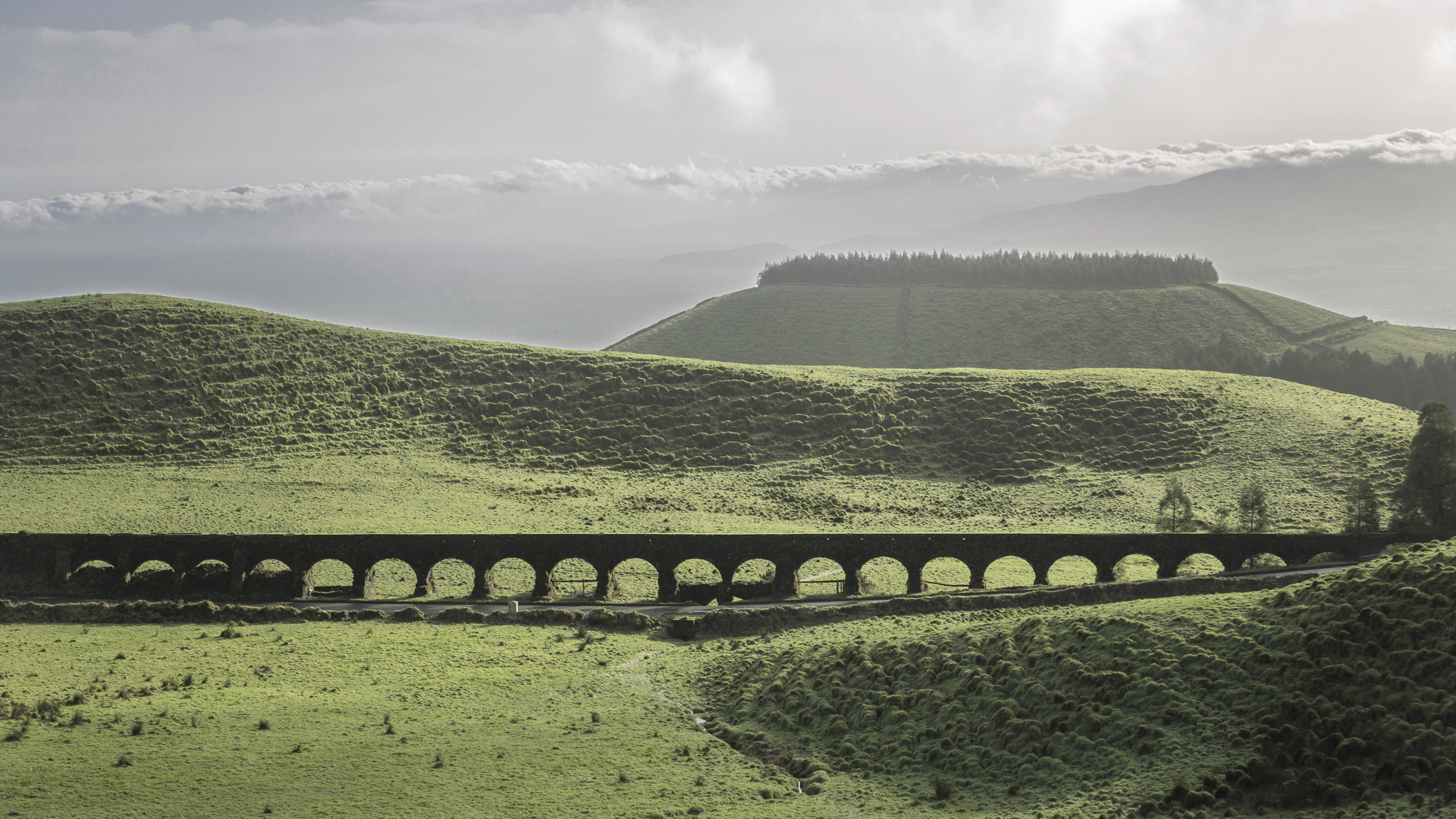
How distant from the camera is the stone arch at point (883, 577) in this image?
154 ft

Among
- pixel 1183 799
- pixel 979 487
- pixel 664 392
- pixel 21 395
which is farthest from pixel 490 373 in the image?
pixel 1183 799

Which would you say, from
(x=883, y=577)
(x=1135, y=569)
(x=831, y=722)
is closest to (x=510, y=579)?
(x=883, y=577)

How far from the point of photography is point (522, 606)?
44531mm

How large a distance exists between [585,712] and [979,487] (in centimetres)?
4674

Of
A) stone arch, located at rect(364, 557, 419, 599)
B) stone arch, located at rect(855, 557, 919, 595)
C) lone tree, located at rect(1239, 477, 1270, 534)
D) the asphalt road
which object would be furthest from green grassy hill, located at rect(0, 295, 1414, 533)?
the asphalt road

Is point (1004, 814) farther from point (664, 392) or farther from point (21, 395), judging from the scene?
point (21, 395)

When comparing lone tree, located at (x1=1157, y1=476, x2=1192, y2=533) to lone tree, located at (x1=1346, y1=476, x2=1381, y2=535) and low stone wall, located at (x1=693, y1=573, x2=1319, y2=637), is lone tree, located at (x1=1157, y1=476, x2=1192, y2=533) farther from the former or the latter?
low stone wall, located at (x1=693, y1=573, x2=1319, y2=637)

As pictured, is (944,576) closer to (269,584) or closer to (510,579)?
(510,579)

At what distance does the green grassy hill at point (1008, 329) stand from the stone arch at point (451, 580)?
287ft

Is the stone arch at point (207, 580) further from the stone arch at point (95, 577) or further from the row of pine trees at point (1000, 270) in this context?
the row of pine trees at point (1000, 270)

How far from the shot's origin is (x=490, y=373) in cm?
8869

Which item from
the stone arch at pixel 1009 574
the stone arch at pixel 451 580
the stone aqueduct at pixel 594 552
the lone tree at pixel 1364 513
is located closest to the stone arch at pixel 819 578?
the stone aqueduct at pixel 594 552

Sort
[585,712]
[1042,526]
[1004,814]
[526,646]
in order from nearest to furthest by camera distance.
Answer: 1. [1004,814]
2. [585,712]
3. [526,646]
4. [1042,526]

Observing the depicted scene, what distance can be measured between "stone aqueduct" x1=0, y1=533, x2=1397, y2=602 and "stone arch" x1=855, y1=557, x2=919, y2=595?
2.04 feet
